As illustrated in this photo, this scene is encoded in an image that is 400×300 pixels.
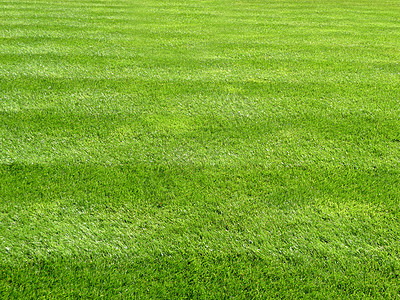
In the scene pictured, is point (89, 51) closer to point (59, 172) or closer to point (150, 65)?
point (150, 65)

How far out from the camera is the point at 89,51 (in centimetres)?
600

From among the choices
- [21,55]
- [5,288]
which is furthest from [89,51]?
[5,288]

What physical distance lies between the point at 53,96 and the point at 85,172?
1624 mm

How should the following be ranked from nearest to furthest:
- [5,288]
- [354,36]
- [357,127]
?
[5,288]
[357,127]
[354,36]

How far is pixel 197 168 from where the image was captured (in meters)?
3.51

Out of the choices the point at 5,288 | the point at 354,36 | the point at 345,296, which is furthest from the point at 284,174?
the point at 354,36

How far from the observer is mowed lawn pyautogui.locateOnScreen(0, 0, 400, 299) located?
254 centimetres

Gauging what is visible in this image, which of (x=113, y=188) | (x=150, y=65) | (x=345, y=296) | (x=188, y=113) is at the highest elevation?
(x=150, y=65)

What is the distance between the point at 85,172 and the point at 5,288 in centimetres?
123

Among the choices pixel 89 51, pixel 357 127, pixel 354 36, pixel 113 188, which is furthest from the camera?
pixel 354 36

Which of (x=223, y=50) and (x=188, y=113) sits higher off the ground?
(x=223, y=50)

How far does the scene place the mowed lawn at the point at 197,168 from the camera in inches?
100

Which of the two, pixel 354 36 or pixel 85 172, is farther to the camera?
pixel 354 36

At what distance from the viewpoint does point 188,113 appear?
14.3 ft
